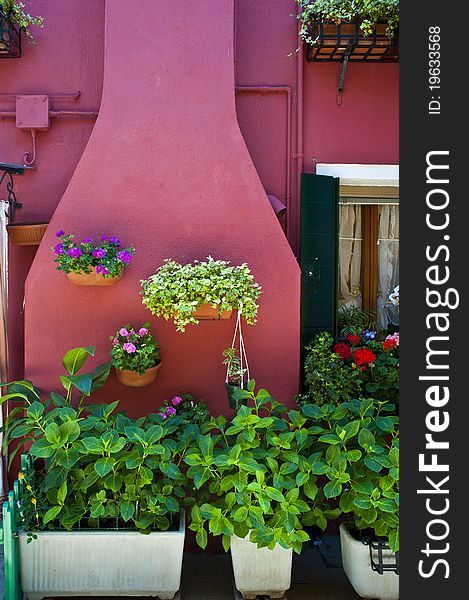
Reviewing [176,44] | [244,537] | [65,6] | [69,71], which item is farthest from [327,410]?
[65,6]

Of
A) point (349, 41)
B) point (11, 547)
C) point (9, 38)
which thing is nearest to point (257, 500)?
point (11, 547)

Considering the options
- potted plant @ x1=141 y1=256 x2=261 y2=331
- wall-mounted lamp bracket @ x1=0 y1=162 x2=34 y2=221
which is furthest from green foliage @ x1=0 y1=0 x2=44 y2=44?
potted plant @ x1=141 y1=256 x2=261 y2=331

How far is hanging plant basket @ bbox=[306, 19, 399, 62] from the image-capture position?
5.22m

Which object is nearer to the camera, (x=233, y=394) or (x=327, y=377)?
(x=233, y=394)

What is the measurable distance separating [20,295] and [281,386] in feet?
7.80

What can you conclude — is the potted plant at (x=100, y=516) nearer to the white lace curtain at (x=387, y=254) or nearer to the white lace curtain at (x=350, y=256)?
the white lace curtain at (x=350, y=256)

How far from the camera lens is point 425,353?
1.76 m

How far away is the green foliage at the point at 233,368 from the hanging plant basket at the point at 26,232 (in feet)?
5.97

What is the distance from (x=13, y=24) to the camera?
17.6 ft

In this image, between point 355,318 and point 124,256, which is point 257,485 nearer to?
point 124,256

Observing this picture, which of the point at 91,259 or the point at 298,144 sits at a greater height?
the point at 298,144

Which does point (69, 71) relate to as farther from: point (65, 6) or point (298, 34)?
point (298, 34)

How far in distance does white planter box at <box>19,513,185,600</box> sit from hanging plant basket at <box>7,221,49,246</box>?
2.38m

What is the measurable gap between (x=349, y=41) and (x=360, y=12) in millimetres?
236
